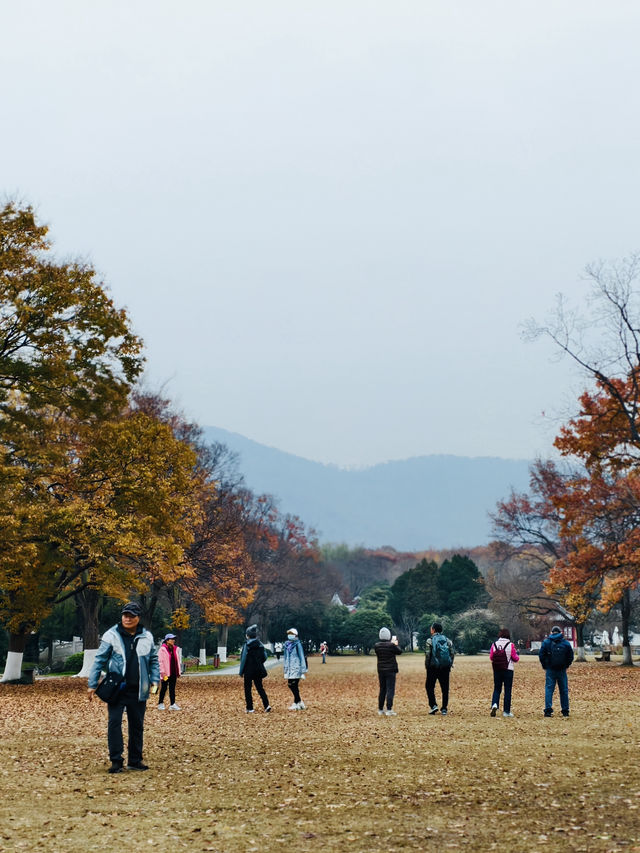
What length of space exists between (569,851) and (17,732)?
12.0 metres

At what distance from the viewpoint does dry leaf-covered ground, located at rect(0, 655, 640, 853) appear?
25.6 feet

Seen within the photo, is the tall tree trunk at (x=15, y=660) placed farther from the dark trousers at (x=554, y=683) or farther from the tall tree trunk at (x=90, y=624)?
the dark trousers at (x=554, y=683)

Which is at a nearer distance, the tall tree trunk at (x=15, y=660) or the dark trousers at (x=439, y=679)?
the dark trousers at (x=439, y=679)

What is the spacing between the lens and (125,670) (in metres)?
11.2

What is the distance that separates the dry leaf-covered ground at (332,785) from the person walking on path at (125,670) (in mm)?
515

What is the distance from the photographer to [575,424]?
38.9 metres

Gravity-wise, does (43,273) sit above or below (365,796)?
above

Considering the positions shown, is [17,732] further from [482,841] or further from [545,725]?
[482,841]

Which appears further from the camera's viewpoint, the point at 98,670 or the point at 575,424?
the point at 575,424

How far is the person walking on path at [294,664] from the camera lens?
20.9m

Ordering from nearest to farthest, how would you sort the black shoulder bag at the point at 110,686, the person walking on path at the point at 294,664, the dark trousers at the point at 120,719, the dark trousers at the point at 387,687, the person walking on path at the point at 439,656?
1. the black shoulder bag at the point at 110,686
2. the dark trousers at the point at 120,719
3. the person walking on path at the point at 439,656
4. the dark trousers at the point at 387,687
5. the person walking on path at the point at 294,664

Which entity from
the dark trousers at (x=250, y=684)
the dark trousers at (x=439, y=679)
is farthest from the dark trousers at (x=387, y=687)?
the dark trousers at (x=250, y=684)

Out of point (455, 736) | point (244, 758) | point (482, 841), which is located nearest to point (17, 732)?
point (244, 758)

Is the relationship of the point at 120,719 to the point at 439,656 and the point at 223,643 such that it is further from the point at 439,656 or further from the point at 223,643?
the point at 223,643
